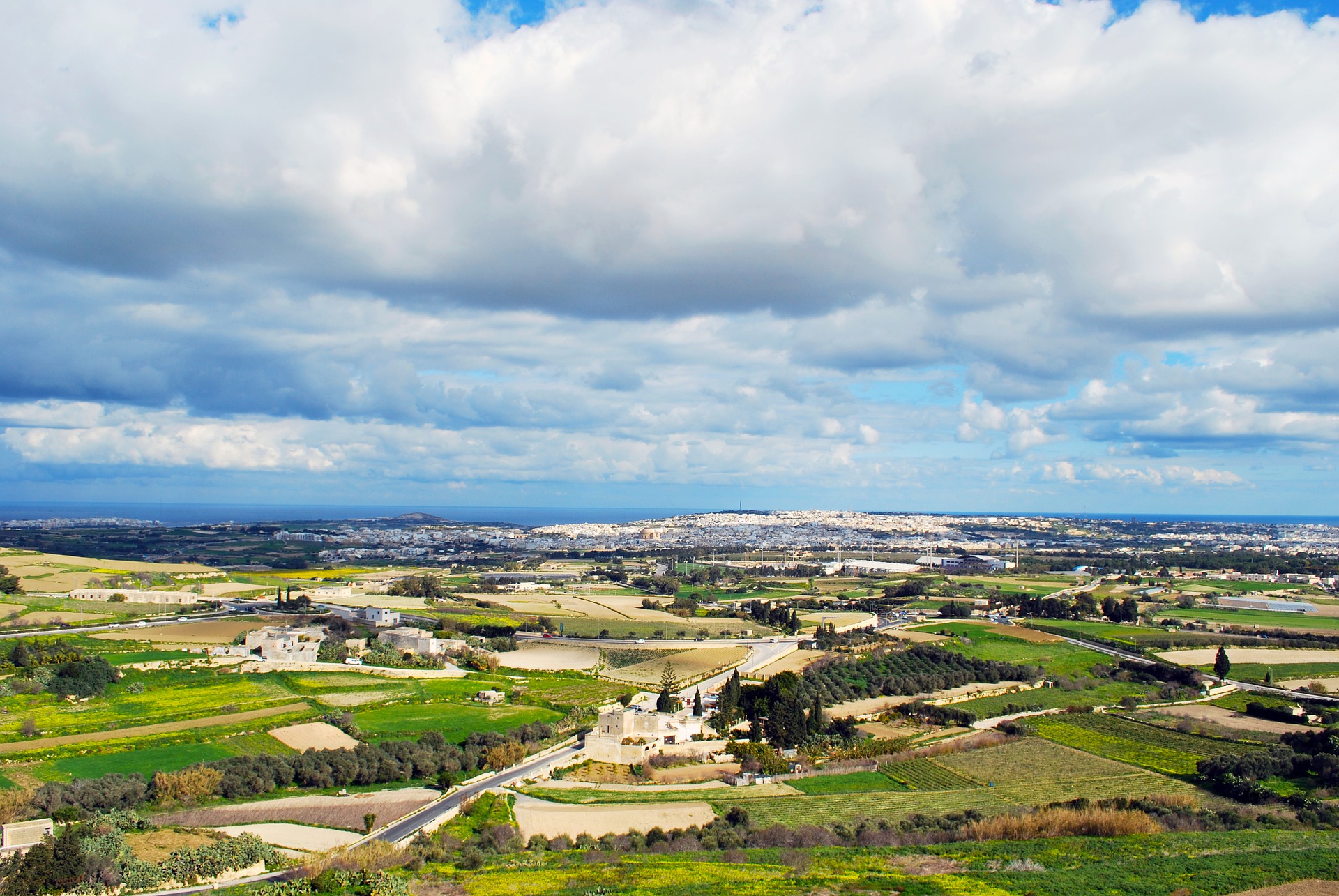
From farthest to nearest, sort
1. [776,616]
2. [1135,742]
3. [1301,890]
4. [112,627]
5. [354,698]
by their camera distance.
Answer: [776,616], [112,627], [354,698], [1135,742], [1301,890]

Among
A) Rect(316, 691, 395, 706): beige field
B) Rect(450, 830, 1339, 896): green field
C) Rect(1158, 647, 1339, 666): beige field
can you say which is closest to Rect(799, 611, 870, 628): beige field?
Rect(1158, 647, 1339, 666): beige field

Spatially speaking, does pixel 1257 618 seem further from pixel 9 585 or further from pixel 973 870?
pixel 9 585

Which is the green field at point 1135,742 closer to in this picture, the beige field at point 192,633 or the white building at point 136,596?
the beige field at point 192,633


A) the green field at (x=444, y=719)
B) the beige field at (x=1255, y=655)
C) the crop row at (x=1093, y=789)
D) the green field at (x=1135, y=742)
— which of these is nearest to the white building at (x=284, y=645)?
the green field at (x=444, y=719)

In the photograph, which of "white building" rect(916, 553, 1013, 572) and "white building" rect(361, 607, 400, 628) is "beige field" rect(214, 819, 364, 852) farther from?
"white building" rect(916, 553, 1013, 572)

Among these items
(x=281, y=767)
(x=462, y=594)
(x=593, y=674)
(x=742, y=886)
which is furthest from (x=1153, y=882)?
(x=462, y=594)

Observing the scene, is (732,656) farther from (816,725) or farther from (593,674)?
(816,725)

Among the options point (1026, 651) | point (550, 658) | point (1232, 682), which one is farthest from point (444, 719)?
point (1232, 682)
